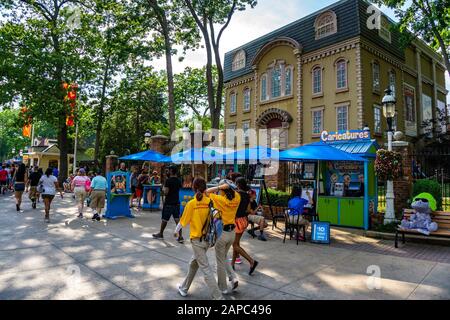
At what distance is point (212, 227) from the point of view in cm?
442

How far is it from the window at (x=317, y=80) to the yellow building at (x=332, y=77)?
0.07 metres

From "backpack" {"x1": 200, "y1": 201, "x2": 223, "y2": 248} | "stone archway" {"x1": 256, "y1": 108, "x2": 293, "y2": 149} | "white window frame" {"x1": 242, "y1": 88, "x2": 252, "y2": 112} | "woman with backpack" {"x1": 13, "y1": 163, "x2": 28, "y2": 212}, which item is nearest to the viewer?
"backpack" {"x1": 200, "y1": 201, "x2": 223, "y2": 248}

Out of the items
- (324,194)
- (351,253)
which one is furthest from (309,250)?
(324,194)

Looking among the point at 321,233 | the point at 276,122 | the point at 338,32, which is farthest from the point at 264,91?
the point at 321,233

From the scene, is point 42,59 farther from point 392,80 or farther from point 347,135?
point 392,80

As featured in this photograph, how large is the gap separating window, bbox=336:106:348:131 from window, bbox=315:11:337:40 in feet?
17.4

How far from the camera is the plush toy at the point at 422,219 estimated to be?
8070 millimetres

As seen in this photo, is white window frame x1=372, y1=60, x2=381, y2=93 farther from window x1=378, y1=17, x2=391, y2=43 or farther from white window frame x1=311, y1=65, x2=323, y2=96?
white window frame x1=311, y1=65, x2=323, y2=96

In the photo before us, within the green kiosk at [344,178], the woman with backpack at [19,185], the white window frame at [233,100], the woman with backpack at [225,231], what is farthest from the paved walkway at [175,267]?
the white window frame at [233,100]

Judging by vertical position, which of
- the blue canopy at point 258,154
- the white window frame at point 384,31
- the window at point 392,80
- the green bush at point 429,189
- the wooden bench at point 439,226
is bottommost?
the wooden bench at point 439,226

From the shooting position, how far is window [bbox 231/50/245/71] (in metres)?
28.2

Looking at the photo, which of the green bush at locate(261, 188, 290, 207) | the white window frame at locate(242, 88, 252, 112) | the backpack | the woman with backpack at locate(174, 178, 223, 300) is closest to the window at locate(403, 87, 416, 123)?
the white window frame at locate(242, 88, 252, 112)

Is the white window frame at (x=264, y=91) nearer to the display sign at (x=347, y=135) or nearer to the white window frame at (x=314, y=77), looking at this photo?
the white window frame at (x=314, y=77)
